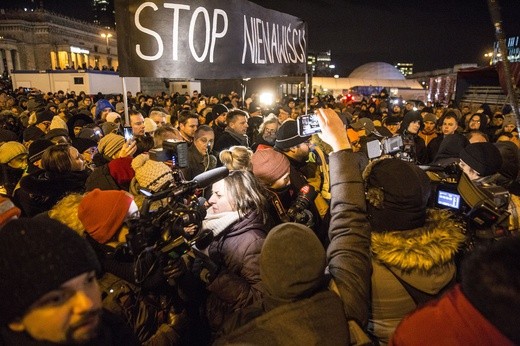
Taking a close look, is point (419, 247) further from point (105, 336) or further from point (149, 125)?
point (149, 125)

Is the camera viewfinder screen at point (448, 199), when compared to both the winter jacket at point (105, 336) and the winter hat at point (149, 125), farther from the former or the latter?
the winter hat at point (149, 125)

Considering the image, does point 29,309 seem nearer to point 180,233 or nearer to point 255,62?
point 180,233

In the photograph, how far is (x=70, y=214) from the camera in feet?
7.29

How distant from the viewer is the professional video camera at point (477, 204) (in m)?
2.00

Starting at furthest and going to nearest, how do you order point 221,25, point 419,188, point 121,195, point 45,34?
point 45,34 → point 221,25 → point 121,195 → point 419,188

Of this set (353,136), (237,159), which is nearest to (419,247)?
(237,159)

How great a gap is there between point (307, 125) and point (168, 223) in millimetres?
1493

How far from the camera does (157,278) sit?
190cm

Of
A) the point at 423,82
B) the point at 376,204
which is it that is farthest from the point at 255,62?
the point at 423,82

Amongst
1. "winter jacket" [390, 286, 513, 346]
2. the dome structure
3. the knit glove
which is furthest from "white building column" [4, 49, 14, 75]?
"winter jacket" [390, 286, 513, 346]

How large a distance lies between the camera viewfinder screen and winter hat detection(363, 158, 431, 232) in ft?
1.98

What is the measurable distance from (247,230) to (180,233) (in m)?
0.55

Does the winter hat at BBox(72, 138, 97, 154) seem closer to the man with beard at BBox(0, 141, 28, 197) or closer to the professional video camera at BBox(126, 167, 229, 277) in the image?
the man with beard at BBox(0, 141, 28, 197)

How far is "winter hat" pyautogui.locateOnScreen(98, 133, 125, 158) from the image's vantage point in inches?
161
